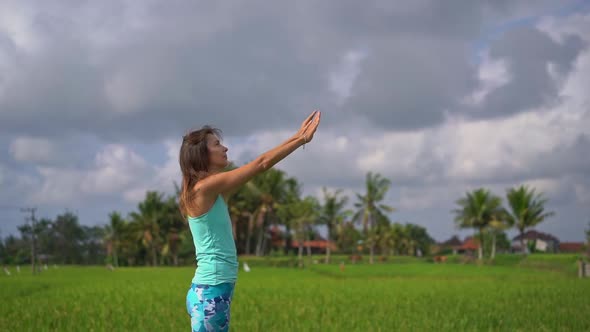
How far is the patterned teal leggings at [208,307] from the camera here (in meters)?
2.55

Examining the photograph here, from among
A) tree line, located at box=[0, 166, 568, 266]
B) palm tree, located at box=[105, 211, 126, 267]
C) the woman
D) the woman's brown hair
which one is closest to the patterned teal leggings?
the woman

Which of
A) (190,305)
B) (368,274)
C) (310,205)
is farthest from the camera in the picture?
(310,205)

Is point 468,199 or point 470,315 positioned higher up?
point 468,199

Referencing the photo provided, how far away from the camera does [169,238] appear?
2036 inches

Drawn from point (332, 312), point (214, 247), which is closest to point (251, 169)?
point (214, 247)

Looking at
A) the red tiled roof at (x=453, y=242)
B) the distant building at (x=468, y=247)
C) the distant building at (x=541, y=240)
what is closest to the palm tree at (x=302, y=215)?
the distant building at (x=468, y=247)

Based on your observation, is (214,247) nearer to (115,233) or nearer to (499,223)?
(499,223)

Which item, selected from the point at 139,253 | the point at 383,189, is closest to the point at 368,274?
the point at 383,189

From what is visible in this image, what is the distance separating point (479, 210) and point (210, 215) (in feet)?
152

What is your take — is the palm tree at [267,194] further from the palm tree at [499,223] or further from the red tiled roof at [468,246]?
the red tiled roof at [468,246]

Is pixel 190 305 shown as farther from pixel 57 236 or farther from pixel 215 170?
pixel 57 236

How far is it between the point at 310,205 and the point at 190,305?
4466 cm

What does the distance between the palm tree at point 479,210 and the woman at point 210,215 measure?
150ft

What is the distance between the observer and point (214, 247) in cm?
261
